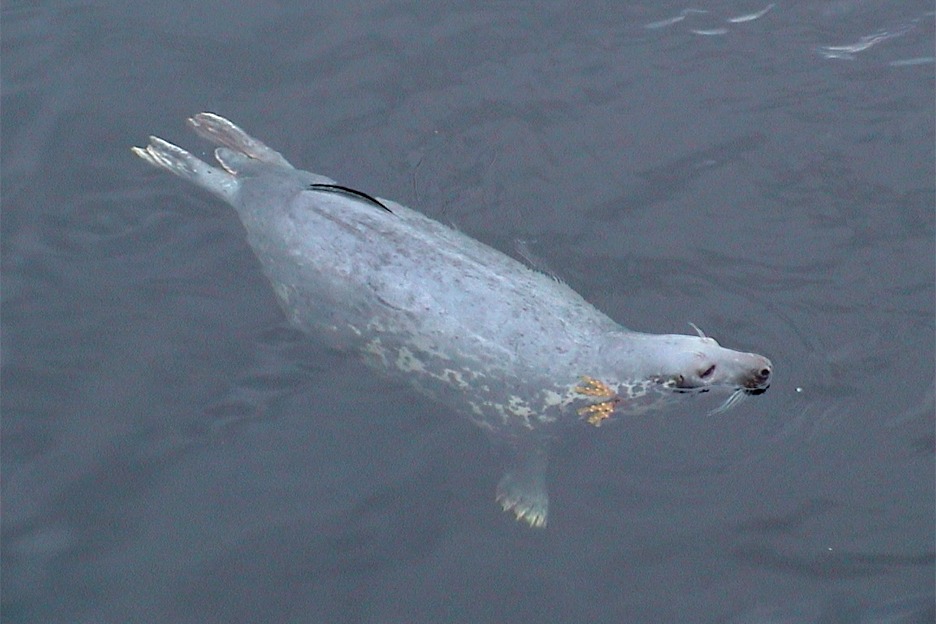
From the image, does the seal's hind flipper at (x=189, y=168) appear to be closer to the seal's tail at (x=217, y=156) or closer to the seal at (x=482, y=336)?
the seal's tail at (x=217, y=156)

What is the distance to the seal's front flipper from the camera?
6215mm

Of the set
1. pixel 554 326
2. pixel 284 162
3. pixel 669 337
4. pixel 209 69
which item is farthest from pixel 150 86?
pixel 669 337

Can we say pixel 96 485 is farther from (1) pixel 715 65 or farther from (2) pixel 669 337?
(1) pixel 715 65

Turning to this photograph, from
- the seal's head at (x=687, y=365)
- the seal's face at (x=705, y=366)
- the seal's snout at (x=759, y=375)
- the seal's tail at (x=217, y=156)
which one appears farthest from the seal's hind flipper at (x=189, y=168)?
the seal's snout at (x=759, y=375)

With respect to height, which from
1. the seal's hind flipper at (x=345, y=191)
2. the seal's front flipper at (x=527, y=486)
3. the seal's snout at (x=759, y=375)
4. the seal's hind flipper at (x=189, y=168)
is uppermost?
the seal's hind flipper at (x=189, y=168)

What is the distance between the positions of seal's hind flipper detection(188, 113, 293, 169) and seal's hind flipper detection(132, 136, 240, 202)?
21 centimetres

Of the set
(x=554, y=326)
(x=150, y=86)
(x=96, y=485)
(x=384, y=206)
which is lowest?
(x=96, y=485)

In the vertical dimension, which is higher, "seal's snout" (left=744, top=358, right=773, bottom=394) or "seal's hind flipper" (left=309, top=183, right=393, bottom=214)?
"seal's hind flipper" (left=309, top=183, right=393, bottom=214)

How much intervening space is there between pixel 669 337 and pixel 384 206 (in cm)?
205

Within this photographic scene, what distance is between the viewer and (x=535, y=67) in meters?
8.28

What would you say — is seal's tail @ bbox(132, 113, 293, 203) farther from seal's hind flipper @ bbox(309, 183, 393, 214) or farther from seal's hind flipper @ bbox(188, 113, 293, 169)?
seal's hind flipper @ bbox(309, 183, 393, 214)

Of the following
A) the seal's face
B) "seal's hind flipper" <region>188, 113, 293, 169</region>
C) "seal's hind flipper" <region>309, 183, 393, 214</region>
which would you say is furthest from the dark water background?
"seal's hind flipper" <region>309, 183, 393, 214</region>

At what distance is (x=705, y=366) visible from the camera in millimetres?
5867

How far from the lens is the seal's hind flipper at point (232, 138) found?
7.34 meters
